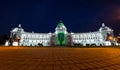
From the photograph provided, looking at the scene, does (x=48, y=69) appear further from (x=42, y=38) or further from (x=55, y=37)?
(x=42, y=38)

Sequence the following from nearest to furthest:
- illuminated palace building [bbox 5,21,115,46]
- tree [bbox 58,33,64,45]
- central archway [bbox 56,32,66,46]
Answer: tree [bbox 58,33,64,45], central archway [bbox 56,32,66,46], illuminated palace building [bbox 5,21,115,46]

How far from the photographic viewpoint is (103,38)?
342 feet

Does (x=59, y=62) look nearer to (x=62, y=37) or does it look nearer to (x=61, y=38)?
(x=61, y=38)

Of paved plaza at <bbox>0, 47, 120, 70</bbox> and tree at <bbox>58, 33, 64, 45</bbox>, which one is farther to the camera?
tree at <bbox>58, 33, 64, 45</bbox>

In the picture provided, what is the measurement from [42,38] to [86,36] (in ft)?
153

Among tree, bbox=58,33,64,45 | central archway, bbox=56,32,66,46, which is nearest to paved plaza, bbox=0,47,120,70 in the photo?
tree, bbox=58,33,64,45

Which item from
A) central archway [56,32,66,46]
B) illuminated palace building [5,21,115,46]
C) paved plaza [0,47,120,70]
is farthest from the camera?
illuminated palace building [5,21,115,46]

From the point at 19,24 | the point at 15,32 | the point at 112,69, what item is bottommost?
the point at 112,69

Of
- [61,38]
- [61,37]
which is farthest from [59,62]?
[61,37]

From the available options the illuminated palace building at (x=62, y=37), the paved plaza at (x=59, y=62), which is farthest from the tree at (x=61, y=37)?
the paved plaza at (x=59, y=62)

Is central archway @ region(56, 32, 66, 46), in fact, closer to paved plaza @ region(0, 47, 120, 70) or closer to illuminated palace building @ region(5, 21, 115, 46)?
illuminated palace building @ region(5, 21, 115, 46)

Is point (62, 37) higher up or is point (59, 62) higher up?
point (62, 37)

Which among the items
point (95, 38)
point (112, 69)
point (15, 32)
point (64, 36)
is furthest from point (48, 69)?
point (95, 38)

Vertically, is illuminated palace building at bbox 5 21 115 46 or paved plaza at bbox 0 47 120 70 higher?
illuminated palace building at bbox 5 21 115 46
